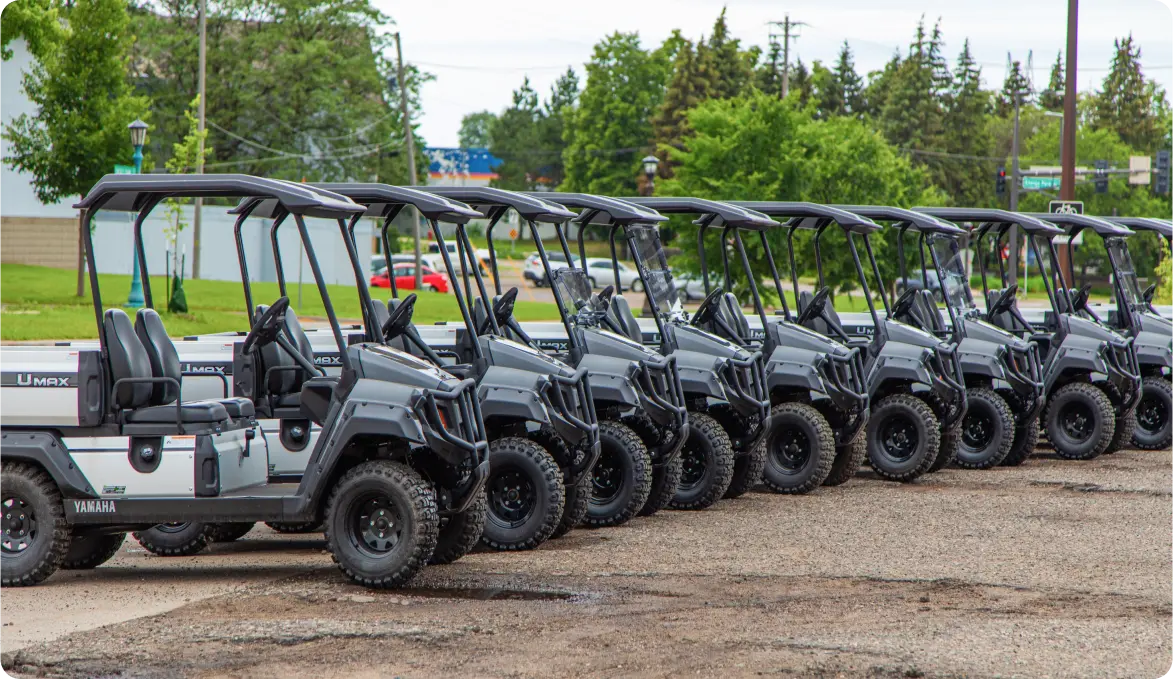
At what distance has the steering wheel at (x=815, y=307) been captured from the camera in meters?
12.4

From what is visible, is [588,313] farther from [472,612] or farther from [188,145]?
[188,145]

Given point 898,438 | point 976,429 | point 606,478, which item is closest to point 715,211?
point 606,478

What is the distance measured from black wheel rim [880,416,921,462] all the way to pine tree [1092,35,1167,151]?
71.6m

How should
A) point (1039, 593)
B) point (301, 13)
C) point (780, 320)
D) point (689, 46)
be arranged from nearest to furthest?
point (1039, 593)
point (780, 320)
point (301, 13)
point (689, 46)

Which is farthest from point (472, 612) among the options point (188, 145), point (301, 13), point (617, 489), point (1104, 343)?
point (301, 13)

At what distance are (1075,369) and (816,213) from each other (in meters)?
3.62

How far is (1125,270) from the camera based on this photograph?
15633 millimetres

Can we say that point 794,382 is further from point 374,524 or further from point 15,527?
point 15,527

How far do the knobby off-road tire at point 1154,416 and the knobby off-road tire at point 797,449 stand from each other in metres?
4.94

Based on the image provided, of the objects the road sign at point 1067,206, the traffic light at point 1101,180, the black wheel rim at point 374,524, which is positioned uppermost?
the traffic light at point 1101,180

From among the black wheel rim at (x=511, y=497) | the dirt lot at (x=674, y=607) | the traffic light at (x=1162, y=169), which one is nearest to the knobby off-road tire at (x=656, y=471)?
the dirt lot at (x=674, y=607)

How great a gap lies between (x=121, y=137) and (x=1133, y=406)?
2265 cm

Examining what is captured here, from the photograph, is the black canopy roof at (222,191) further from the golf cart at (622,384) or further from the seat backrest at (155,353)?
the golf cart at (622,384)

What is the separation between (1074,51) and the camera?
84.0 feet
